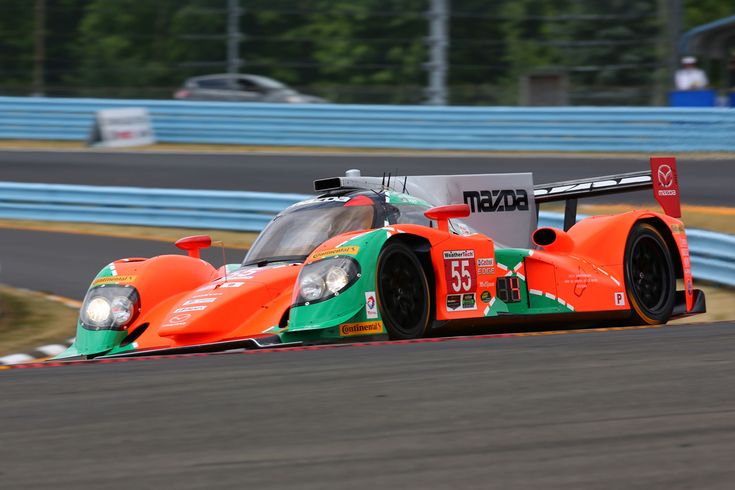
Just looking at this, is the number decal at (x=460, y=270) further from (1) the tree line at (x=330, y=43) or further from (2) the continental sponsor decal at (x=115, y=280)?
(1) the tree line at (x=330, y=43)

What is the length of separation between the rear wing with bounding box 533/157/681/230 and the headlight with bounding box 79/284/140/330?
299cm

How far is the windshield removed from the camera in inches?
281

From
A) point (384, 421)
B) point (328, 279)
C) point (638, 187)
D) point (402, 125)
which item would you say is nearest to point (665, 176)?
point (638, 187)

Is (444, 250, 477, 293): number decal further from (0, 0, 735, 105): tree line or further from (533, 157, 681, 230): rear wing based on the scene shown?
(0, 0, 735, 105): tree line

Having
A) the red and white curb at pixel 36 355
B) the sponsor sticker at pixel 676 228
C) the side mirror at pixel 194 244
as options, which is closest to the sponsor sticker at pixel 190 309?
the side mirror at pixel 194 244

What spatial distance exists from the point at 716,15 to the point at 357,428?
141ft

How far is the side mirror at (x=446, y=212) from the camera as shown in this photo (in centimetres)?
682

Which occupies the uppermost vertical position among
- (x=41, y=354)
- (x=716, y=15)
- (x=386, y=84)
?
(x=716, y=15)

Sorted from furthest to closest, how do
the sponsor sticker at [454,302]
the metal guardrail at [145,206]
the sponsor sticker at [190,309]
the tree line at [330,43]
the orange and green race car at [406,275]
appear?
the tree line at [330,43]
the metal guardrail at [145,206]
the sponsor sticker at [454,302]
the sponsor sticker at [190,309]
the orange and green race car at [406,275]

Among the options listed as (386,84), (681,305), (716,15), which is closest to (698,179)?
(681,305)

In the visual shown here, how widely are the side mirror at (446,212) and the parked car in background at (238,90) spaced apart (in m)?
24.1

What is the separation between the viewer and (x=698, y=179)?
672 inches

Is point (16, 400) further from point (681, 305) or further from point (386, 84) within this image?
point (386, 84)

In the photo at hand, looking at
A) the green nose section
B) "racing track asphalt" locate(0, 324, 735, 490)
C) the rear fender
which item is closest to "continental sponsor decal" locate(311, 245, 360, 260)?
"racing track asphalt" locate(0, 324, 735, 490)
